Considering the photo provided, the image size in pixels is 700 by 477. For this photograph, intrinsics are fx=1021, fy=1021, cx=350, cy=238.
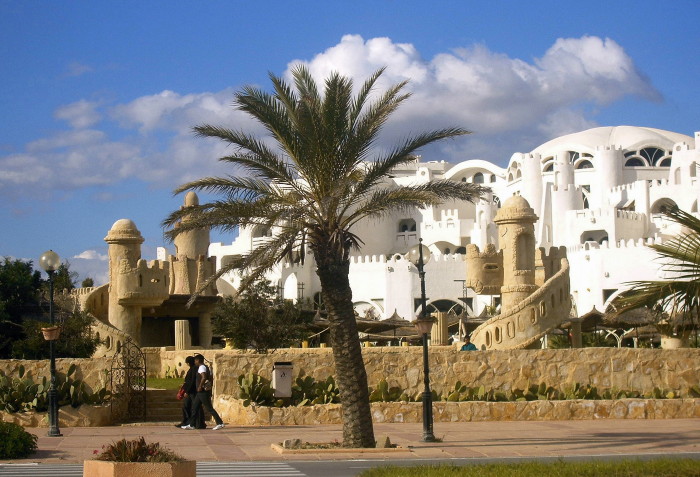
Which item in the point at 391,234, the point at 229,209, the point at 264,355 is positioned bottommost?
the point at 264,355

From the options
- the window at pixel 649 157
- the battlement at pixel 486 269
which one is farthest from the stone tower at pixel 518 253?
the window at pixel 649 157

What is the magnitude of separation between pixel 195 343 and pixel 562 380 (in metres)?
21.4

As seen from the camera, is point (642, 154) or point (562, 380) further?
point (642, 154)

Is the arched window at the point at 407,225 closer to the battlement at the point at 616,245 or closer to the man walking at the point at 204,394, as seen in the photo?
the battlement at the point at 616,245

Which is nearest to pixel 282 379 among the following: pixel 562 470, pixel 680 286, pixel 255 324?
pixel 680 286

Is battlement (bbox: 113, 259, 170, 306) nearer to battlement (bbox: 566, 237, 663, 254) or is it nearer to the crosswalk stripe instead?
the crosswalk stripe

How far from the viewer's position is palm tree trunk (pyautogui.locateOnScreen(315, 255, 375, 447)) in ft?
48.0

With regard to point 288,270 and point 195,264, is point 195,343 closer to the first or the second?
point 195,264

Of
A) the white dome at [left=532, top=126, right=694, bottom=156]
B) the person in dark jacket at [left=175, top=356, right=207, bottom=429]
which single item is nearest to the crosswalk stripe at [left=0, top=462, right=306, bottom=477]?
the person in dark jacket at [left=175, top=356, right=207, bottom=429]

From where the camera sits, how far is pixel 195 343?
38.2 m

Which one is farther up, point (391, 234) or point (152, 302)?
point (391, 234)

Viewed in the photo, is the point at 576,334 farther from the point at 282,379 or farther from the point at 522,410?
the point at 282,379

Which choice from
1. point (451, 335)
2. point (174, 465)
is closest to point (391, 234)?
point (451, 335)

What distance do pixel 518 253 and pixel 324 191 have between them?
35.9 ft
